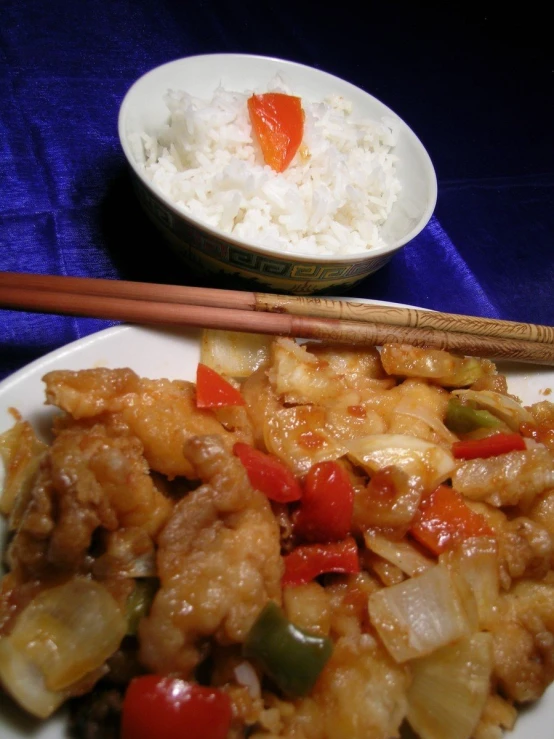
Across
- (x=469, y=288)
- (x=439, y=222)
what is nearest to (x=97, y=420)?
(x=469, y=288)

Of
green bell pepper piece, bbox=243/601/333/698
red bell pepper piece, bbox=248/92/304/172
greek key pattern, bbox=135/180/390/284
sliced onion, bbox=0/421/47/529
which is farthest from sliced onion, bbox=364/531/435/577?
red bell pepper piece, bbox=248/92/304/172

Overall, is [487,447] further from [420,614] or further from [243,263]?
[243,263]

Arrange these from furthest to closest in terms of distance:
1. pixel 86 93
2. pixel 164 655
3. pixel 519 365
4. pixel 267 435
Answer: pixel 86 93
pixel 519 365
pixel 267 435
pixel 164 655

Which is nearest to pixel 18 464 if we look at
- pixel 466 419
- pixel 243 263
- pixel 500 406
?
pixel 243 263

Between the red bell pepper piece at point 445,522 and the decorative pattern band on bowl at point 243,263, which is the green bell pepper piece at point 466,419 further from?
the decorative pattern band on bowl at point 243,263

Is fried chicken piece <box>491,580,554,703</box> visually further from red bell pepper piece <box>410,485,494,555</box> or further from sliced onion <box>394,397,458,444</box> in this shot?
sliced onion <box>394,397,458,444</box>

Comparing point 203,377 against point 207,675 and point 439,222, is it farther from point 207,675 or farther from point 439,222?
point 439,222
